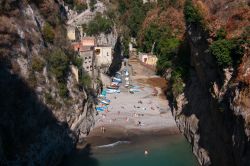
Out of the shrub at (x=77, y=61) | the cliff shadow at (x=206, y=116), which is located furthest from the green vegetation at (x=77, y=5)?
the cliff shadow at (x=206, y=116)

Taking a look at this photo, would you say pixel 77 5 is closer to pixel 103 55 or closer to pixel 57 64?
pixel 103 55

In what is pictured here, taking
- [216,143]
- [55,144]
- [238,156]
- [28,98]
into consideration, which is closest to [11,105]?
[28,98]

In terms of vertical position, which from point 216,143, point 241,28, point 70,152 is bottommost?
point 70,152

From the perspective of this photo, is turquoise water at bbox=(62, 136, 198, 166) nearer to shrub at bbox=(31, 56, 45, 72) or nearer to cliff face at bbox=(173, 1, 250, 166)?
cliff face at bbox=(173, 1, 250, 166)

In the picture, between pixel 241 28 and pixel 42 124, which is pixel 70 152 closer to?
pixel 42 124

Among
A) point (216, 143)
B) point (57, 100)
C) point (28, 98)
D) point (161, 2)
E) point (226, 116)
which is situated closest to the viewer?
point (226, 116)

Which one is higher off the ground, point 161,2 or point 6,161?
point 161,2

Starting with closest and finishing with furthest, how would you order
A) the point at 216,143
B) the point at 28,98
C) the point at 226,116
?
the point at 226,116 < the point at 216,143 < the point at 28,98

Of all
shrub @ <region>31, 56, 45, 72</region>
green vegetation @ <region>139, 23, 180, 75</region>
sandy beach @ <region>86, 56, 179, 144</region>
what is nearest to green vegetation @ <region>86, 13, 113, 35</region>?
green vegetation @ <region>139, 23, 180, 75</region>
